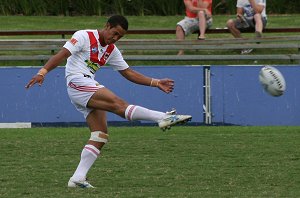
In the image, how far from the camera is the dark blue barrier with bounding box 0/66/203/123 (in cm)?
1822

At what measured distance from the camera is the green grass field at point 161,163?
9484 mm

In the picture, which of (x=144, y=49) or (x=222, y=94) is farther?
(x=144, y=49)

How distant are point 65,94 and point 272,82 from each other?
24.6 ft

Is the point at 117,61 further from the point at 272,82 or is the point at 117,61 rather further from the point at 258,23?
the point at 258,23

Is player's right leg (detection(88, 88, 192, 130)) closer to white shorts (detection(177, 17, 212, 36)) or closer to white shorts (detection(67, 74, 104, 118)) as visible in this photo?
white shorts (detection(67, 74, 104, 118))

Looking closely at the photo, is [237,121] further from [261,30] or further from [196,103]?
[261,30]

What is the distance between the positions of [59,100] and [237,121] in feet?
11.4

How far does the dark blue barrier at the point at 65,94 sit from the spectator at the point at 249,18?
2.99 meters

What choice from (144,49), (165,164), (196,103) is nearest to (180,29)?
(144,49)

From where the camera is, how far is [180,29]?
21.0 metres

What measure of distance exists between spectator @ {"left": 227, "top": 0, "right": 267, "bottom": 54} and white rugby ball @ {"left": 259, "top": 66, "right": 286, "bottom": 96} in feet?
30.2

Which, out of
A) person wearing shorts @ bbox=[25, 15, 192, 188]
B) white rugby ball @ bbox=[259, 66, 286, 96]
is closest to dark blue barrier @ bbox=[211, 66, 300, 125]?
white rugby ball @ bbox=[259, 66, 286, 96]

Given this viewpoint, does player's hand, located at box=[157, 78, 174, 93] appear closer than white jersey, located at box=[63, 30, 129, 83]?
No

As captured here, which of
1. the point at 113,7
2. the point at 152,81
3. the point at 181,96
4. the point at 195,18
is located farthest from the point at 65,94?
the point at 113,7
